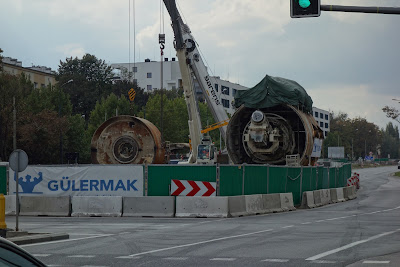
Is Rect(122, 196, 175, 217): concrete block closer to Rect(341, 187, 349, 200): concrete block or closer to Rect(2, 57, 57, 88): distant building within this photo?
Rect(341, 187, 349, 200): concrete block

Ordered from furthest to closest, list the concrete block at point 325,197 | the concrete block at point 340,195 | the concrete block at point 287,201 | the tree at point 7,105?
the tree at point 7,105, the concrete block at point 340,195, the concrete block at point 325,197, the concrete block at point 287,201

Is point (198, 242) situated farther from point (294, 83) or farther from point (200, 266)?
point (294, 83)

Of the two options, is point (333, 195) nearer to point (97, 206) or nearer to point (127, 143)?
point (127, 143)

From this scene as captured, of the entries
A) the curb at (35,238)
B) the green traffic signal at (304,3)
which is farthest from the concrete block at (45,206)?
the green traffic signal at (304,3)

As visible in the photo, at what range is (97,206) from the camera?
80.6 ft

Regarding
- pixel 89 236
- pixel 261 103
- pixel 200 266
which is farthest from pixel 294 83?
pixel 200 266

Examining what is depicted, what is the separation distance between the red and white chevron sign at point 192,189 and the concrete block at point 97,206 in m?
2.07

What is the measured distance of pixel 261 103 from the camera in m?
35.1

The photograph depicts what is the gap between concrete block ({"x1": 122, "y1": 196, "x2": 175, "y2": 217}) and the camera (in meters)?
24.2

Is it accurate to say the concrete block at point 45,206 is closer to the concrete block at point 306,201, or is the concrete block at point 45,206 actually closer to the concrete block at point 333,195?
the concrete block at point 306,201

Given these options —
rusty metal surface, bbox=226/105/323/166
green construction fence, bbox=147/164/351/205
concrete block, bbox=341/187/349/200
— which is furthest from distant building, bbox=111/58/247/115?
green construction fence, bbox=147/164/351/205

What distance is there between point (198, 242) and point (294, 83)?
23.4m

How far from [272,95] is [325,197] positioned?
579 cm

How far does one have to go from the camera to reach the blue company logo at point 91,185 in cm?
2522
